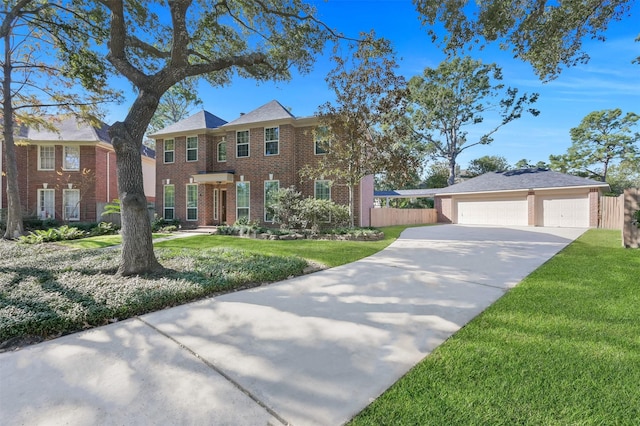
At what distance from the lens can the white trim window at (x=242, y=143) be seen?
52.2 feet

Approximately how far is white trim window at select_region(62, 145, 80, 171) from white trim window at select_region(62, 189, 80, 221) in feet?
4.65

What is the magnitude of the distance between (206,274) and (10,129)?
1314 cm

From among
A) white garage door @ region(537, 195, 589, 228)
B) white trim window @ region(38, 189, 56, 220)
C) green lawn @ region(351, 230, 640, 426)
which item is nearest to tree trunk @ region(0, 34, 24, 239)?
white trim window @ region(38, 189, 56, 220)

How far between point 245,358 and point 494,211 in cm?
2239

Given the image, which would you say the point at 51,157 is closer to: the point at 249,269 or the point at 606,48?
the point at 249,269

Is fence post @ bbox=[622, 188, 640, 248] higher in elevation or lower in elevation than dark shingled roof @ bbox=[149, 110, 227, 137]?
lower

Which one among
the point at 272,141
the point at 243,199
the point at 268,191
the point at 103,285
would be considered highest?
the point at 272,141

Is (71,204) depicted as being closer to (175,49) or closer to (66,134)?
(66,134)

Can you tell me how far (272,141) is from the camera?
15.3 metres

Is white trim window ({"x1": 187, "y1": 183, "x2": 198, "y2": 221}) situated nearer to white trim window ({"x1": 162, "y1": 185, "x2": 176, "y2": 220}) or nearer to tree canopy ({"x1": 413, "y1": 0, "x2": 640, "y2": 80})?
white trim window ({"x1": 162, "y1": 185, "x2": 176, "y2": 220})

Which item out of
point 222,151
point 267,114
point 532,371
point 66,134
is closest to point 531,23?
point 532,371

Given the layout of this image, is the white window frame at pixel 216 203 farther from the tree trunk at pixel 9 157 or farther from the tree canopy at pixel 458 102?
the tree canopy at pixel 458 102

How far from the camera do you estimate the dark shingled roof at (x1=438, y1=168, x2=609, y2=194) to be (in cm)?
1797

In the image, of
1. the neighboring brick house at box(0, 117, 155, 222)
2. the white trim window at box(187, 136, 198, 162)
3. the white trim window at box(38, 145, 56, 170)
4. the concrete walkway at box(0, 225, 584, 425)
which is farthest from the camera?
the white trim window at box(38, 145, 56, 170)
